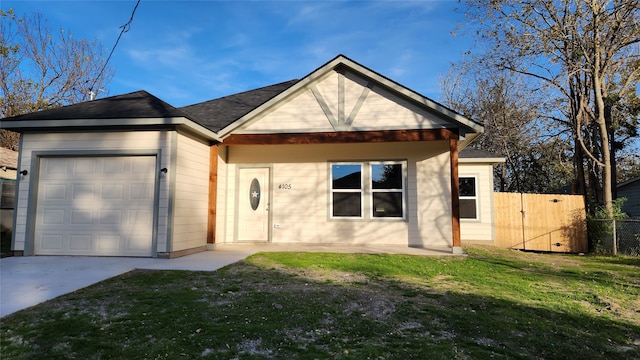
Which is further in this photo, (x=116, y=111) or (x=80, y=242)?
(x=116, y=111)

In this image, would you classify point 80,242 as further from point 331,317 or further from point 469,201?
point 469,201

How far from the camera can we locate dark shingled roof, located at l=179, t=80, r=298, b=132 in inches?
409

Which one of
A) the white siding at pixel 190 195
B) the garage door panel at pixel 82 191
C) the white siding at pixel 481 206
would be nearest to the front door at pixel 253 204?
the white siding at pixel 190 195

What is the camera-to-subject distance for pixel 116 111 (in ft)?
26.8

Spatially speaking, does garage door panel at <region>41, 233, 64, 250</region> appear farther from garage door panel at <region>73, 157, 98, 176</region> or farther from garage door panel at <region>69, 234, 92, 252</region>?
garage door panel at <region>73, 157, 98, 176</region>

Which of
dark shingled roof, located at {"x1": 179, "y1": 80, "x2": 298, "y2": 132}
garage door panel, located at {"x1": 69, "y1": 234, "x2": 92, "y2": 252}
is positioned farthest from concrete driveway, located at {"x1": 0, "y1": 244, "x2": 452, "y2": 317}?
dark shingled roof, located at {"x1": 179, "y1": 80, "x2": 298, "y2": 132}

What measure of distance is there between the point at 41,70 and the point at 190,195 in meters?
18.9

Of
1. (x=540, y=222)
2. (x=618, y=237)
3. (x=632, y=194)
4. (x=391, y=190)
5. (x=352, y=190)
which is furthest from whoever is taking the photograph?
(x=632, y=194)

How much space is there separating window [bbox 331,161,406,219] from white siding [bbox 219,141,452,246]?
18 centimetres

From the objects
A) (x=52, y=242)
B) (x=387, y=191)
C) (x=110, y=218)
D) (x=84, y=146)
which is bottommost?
(x=52, y=242)

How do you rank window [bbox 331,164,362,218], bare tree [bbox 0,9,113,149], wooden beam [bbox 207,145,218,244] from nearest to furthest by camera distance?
wooden beam [bbox 207,145,218,244] < window [bbox 331,164,362,218] < bare tree [bbox 0,9,113,149]

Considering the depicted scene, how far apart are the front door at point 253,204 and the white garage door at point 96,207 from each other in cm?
329

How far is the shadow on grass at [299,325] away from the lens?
10.4ft

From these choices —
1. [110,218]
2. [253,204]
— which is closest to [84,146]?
[110,218]
